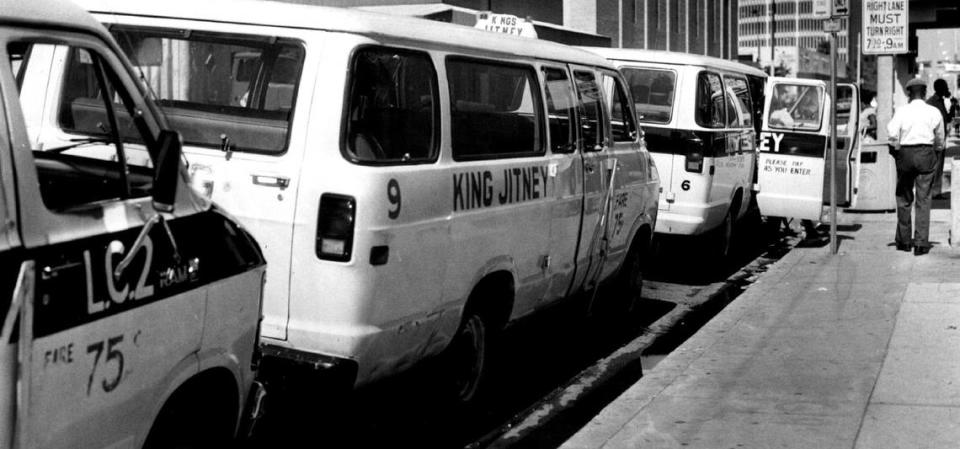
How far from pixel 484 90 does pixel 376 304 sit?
183cm

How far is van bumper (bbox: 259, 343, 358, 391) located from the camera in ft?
17.8

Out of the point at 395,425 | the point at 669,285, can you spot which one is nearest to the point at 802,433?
the point at 395,425

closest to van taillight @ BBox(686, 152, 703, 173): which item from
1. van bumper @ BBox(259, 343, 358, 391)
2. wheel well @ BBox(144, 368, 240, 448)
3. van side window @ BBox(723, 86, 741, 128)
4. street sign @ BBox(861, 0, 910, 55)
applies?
van side window @ BBox(723, 86, 741, 128)

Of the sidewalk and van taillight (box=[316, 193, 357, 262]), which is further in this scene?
the sidewalk

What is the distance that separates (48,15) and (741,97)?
11.6 metres

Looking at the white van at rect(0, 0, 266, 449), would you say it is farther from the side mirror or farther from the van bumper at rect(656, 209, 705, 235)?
the van bumper at rect(656, 209, 705, 235)

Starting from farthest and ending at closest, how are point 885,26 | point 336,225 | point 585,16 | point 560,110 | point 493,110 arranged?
point 585,16
point 885,26
point 560,110
point 493,110
point 336,225

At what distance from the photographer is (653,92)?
12406 mm

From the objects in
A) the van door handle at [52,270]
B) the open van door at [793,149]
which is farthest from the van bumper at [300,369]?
the open van door at [793,149]

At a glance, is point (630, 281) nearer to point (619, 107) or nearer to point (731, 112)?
point (619, 107)

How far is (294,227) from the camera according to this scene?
546 cm

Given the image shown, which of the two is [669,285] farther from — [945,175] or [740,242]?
[945,175]

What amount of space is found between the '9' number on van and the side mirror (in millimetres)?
1727

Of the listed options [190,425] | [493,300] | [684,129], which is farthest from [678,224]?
[190,425]
